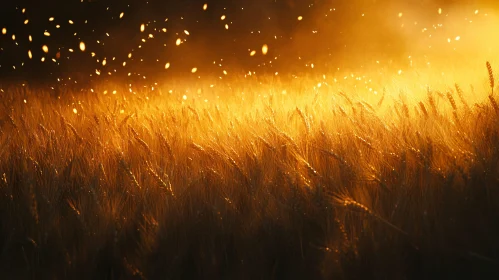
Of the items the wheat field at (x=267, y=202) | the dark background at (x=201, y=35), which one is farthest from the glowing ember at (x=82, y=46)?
the wheat field at (x=267, y=202)

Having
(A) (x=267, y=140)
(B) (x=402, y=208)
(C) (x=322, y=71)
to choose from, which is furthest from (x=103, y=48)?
(B) (x=402, y=208)

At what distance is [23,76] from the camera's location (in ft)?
15.4

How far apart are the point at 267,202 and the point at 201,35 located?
10.7ft

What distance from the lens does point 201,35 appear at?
4.80 meters

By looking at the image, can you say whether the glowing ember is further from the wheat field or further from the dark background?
the wheat field

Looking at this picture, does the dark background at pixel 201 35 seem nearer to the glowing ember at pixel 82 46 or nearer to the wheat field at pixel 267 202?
the glowing ember at pixel 82 46

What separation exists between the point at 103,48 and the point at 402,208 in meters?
3.52

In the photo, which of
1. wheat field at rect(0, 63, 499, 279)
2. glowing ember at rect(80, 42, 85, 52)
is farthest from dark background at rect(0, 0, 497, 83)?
wheat field at rect(0, 63, 499, 279)

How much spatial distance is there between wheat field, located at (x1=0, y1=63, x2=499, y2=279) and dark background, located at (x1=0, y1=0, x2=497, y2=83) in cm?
230

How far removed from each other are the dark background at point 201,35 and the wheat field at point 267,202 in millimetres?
2296

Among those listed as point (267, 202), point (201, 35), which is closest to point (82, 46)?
point (201, 35)

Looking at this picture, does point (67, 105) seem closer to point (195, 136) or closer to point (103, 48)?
point (103, 48)

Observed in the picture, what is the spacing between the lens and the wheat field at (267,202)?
152cm

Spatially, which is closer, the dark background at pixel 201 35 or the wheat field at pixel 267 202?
the wheat field at pixel 267 202
